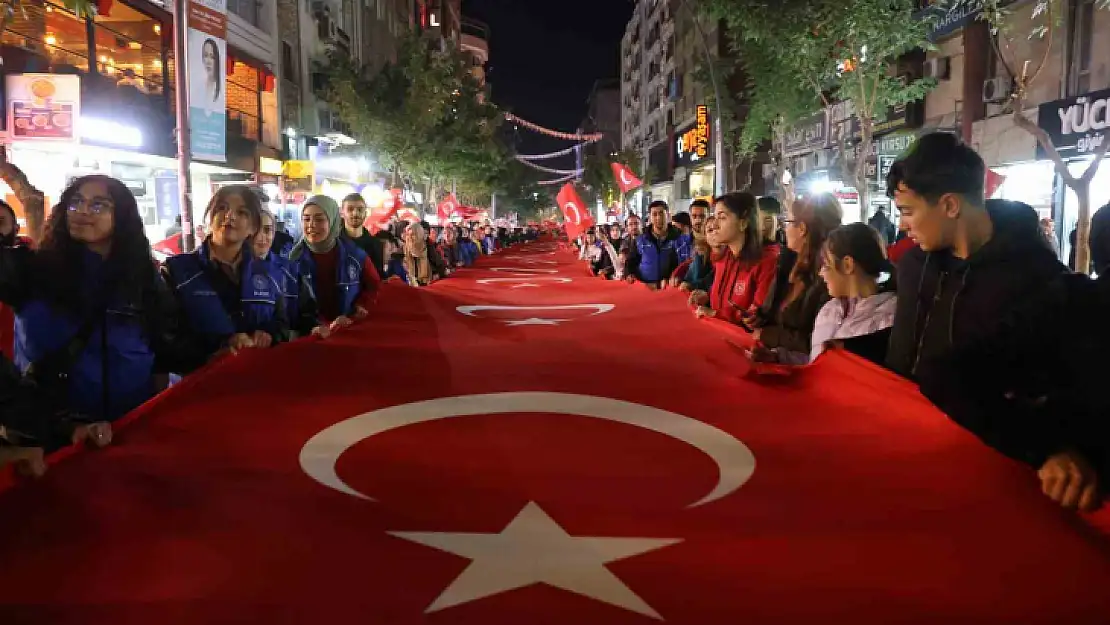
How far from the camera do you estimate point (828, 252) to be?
4.47 m

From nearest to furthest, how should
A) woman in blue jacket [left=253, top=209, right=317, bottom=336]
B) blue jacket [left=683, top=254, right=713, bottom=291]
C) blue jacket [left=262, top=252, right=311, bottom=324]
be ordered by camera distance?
woman in blue jacket [left=253, top=209, right=317, bottom=336], blue jacket [left=262, top=252, right=311, bottom=324], blue jacket [left=683, top=254, right=713, bottom=291]

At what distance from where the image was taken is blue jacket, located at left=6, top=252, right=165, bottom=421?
364 cm

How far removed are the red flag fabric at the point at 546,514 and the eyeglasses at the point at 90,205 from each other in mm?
866

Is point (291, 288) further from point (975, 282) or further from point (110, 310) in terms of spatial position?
point (975, 282)

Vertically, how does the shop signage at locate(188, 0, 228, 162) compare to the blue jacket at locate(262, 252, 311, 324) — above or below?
above

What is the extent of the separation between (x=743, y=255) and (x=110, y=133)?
1674cm

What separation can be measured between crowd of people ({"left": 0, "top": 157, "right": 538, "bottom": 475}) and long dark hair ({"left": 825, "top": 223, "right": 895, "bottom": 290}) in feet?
10.5

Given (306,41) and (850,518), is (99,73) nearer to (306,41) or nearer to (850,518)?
(306,41)

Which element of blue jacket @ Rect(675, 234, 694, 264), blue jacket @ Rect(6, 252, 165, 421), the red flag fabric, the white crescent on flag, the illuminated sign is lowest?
the red flag fabric

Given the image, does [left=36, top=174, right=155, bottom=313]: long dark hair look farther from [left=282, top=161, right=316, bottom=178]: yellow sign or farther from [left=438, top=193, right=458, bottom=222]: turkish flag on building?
[left=438, top=193, right=458, bottom=222]: turkish flag on building

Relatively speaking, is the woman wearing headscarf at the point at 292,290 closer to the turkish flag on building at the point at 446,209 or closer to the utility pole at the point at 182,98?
the utility pole at the point at 182,98

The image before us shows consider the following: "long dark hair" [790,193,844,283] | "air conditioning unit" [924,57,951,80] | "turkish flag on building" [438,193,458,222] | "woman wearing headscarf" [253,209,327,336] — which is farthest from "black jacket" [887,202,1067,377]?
"turkish flag on building" [438,193,458,222]

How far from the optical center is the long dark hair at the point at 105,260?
3.65 metres

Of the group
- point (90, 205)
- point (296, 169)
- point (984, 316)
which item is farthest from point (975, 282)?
point (296, 169)
